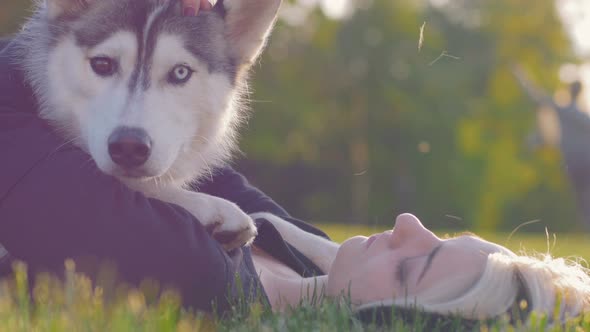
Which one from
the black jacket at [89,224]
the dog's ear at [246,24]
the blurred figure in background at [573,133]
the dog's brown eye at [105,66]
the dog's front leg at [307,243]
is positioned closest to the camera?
the black jacket at [89,224]

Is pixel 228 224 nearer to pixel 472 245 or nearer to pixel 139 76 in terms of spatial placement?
pixel 139 76

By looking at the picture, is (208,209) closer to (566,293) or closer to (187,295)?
(187,295)

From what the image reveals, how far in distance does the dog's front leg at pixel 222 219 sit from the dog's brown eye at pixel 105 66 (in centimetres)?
70

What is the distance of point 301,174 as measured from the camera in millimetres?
33562

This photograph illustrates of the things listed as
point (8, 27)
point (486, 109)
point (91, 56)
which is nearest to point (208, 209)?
point (91, 56)

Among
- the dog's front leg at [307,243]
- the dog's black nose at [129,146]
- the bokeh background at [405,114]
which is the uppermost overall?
the dog's black nose at [129,146]

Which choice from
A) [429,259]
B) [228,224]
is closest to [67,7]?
[228,224]

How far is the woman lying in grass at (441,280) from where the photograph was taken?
11.6ft

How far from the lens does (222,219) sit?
3.76 meters

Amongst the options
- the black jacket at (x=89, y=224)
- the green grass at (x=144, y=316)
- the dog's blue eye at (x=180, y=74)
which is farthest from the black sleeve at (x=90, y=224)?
the dog's blue eye at (x=180, y=74)

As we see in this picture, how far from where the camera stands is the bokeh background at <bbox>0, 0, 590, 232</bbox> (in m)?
32.4

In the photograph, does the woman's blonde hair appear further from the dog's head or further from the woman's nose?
the dog's head

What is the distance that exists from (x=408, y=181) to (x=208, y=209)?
3080cm

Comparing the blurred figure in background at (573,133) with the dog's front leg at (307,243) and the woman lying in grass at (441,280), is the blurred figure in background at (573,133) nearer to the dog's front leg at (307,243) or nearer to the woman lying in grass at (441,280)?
the dog's front leg at (307,243)
